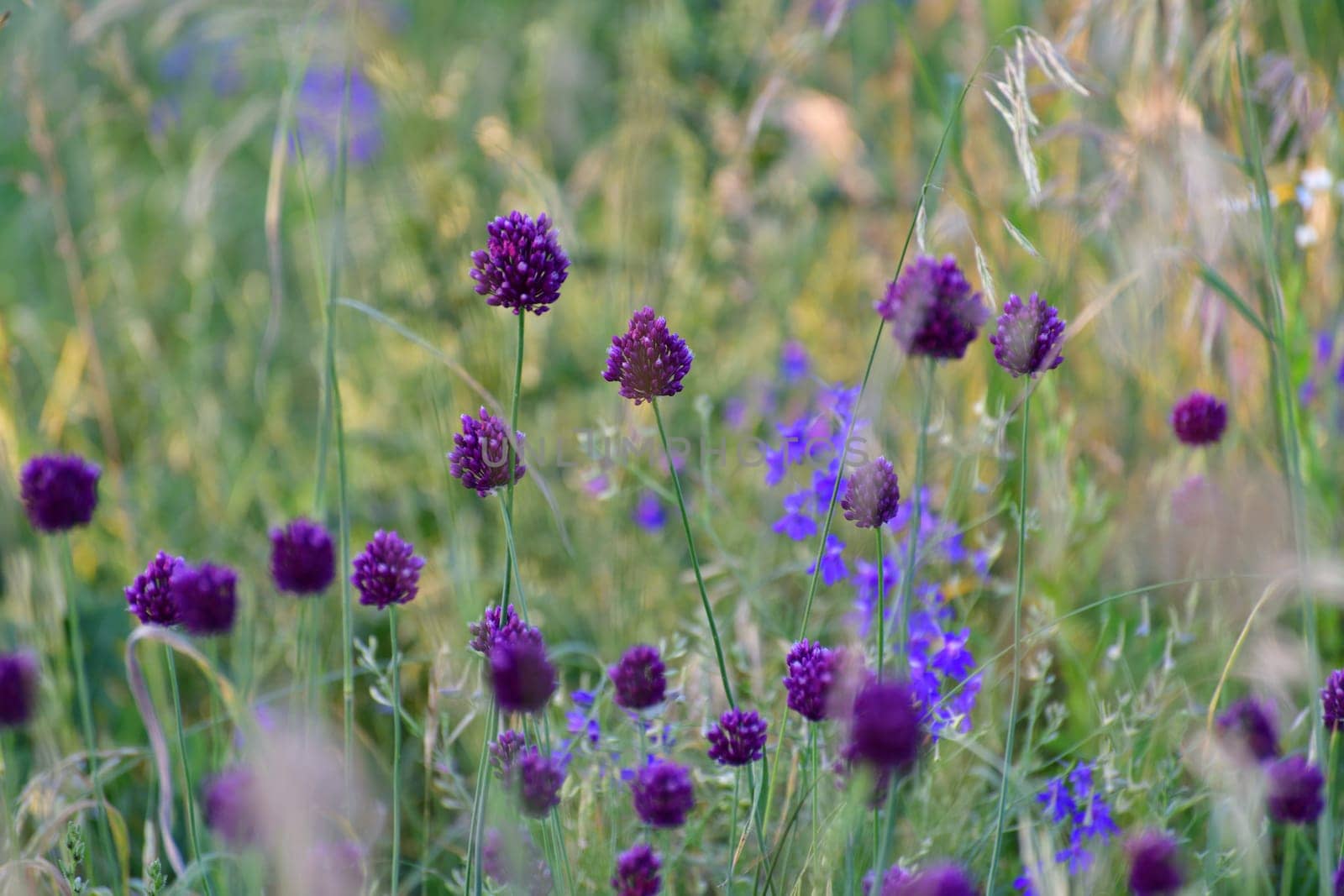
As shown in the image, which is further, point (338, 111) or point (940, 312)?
point (338, 111)

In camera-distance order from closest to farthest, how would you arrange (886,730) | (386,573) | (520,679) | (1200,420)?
(886,730), (520,679), (386,573), (1200,420)

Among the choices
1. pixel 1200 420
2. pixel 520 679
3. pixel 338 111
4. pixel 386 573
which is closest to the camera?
pixel 520 679

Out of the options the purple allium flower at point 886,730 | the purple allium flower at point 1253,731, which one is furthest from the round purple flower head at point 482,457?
the purple allium flower at point 1253,731

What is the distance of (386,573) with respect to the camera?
1.11m

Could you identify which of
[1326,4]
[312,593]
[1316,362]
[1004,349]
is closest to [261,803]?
[312,593]

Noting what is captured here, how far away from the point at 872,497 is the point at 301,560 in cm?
50

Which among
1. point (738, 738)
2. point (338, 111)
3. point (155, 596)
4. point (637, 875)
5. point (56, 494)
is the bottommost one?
point (637, 875)

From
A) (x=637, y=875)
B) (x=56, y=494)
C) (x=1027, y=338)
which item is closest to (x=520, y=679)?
(x=637, y=875)

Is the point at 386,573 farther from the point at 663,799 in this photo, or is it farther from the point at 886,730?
the point at 886,730

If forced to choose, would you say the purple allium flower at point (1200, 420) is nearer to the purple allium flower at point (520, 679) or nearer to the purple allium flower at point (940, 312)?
the purple allium flower at point (940, 312)

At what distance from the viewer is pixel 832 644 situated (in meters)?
2.15

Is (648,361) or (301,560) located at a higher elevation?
(648,361)

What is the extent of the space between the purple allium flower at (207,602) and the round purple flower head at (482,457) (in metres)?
0.22

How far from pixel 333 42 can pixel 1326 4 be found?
6.06 ft
